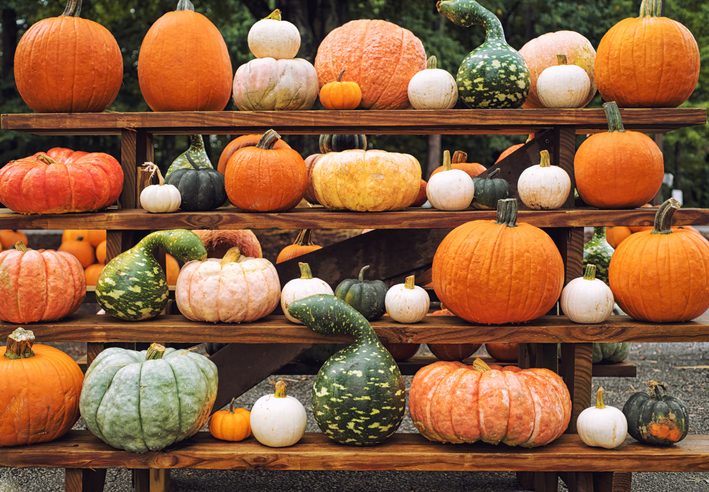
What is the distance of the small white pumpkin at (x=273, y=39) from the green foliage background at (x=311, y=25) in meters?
4.86

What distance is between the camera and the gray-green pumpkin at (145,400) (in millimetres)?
3055

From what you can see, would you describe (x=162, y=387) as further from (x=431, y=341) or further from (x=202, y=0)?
(x=202, y=0)

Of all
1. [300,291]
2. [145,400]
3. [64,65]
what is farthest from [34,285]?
[300,291]

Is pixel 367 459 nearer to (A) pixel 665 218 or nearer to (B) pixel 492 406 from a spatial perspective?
(B) pixel 492 406

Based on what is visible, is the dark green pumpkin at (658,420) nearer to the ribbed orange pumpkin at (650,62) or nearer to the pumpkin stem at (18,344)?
the ribbed orange pumpkin at (650,62)

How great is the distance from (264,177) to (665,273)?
1833 millimetres

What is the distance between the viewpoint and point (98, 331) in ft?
11.4

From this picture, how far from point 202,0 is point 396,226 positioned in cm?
996

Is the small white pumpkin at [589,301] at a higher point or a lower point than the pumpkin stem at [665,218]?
lower

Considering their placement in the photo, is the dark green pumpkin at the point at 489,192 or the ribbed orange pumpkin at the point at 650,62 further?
the dark green pumpkin at the point at 489,192

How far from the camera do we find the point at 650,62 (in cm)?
357

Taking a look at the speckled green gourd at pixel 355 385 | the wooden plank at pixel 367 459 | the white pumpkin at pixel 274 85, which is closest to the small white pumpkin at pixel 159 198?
the white pumpkin at pixel 274 85

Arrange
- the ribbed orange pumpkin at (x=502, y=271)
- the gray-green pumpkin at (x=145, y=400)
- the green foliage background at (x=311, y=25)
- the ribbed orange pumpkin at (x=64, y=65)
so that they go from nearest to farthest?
the gray-green pumpkin at (x=145, y=400), the ribbed orange pumpkin at (x=502, y=271), the ribbed orange pumpkin at (x=64, y=65), the green foliage background at (x=311, y=25)

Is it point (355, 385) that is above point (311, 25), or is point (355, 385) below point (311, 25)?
below
